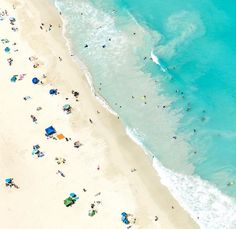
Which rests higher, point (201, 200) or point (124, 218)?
point (124, 218)

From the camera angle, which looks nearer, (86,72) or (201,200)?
(201,200)

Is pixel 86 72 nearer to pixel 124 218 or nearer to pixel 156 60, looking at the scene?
pixel 156 60

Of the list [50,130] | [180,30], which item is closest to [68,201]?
[50,130]

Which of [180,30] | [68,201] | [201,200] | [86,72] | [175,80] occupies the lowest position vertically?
[201,200]

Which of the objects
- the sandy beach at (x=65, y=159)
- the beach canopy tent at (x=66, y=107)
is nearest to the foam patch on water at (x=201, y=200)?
the sandy beach at (x=65, y=159)

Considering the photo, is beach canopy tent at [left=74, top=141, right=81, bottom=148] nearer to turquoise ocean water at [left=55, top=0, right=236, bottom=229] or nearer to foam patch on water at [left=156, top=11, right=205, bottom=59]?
turquoise ocean water at [left=55, top=0, right=236, bottom=229]

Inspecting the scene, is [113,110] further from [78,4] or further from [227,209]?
[78,4]

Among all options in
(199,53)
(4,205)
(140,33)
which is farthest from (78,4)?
(4,205)

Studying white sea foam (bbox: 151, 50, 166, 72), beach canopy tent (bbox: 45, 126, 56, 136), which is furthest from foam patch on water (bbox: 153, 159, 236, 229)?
white sea foam (bbox: 151, 50, 166, 72)
